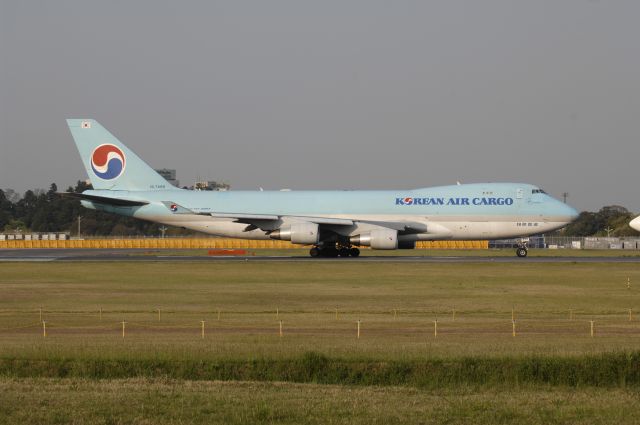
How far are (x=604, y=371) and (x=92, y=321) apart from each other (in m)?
17.6

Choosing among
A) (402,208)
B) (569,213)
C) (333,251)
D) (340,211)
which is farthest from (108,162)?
(569,213)

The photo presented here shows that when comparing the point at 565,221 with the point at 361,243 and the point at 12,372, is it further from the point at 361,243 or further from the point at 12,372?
the point at 12,372

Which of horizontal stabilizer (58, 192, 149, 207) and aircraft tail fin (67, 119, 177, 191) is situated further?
aircraft tail fin (67, 119, 177, 191)

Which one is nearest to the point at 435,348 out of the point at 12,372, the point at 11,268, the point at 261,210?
the point at 12,372

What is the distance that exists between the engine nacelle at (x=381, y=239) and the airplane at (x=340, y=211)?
7 centimetres

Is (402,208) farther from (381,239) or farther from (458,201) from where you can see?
(381,239)

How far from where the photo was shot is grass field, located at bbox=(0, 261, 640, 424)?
602 inches

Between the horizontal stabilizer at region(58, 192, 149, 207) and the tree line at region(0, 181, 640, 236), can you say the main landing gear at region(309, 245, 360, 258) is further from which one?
the tree line at region(0, 181, 640, 236)

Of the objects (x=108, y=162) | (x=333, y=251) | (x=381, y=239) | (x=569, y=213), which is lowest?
(x=333, y=251)

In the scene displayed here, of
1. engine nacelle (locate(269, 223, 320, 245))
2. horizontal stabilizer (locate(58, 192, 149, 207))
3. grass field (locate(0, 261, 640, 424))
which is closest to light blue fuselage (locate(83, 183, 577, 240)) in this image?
horizontal stabilizer (locate(58, 192, 149, 207))

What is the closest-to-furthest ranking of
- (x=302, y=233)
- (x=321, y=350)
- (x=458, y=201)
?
(x=321, y=350), (x=302, y=233), (x=458, y=201)

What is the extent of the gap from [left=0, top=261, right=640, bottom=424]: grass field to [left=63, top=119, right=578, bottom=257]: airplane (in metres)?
17.7

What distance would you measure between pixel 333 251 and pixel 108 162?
19.1 m

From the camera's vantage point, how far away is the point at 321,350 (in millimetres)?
23234
